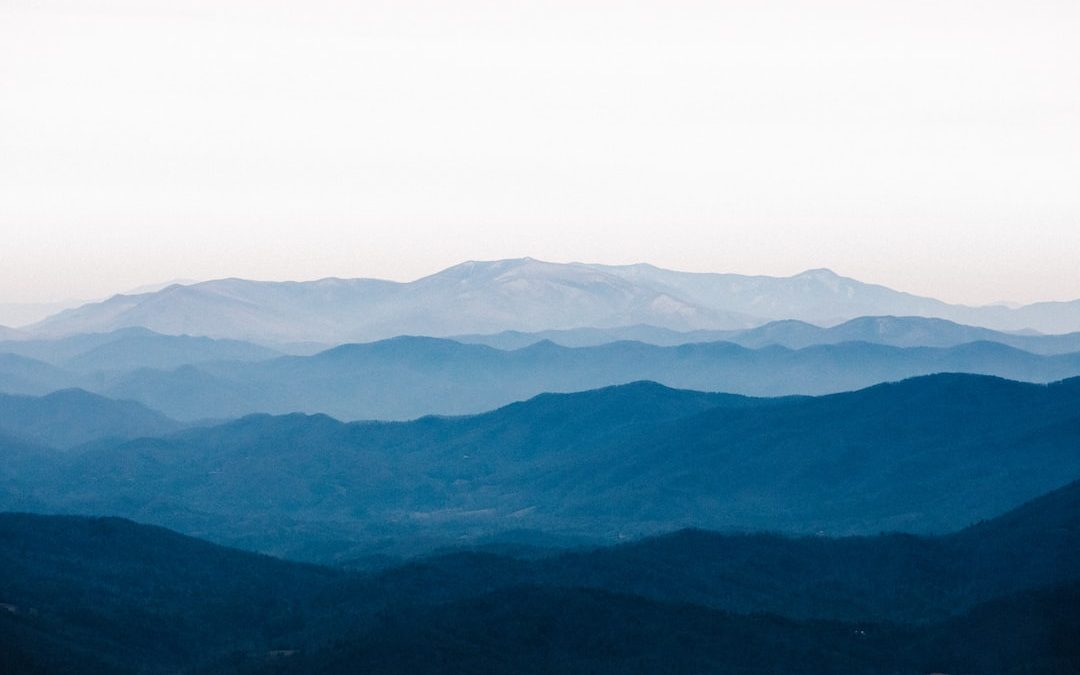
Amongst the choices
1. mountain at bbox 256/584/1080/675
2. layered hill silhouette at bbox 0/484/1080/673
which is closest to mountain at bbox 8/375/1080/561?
layered hill silhouette at bbox 0/484/1080/673

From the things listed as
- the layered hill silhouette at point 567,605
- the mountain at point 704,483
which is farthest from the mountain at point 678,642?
the mountain at point 704,483

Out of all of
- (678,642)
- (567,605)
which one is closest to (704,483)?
(567,605)

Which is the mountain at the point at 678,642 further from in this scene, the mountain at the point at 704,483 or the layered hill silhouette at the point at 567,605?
the mountain at the point at 704,483

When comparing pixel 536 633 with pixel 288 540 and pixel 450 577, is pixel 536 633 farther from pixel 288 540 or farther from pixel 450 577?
pixel 288 540

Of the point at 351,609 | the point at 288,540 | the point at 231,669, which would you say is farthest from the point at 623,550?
the point at 288,540

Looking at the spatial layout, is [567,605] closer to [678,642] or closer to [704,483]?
[678,642]

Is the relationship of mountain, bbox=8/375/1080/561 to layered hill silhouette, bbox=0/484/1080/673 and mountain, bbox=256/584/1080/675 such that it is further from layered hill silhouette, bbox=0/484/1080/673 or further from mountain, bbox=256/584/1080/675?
mountain, bbox=256/584/1080/675

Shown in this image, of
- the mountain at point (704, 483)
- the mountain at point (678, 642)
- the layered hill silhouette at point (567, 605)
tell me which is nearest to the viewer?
the mountain at point (678, 642)
